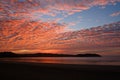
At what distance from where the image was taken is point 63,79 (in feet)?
44.1

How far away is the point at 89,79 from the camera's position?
13.6 metres

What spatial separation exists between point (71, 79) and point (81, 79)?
2.53 ft

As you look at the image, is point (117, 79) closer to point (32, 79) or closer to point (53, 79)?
point (53, 79)

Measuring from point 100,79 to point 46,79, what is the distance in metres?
4.19

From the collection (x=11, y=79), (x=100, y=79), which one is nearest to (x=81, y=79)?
(x=100, y=79)

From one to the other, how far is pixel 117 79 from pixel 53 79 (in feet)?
16.5

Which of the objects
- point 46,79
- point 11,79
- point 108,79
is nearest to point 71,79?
point 46,79

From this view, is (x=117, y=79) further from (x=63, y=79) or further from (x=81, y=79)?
(x=63, y=79)

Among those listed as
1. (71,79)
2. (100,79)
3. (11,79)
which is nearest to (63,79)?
(71,79)

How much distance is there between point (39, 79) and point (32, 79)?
53 centimetres

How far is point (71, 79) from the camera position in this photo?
13.5 metres

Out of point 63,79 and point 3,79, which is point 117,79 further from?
point 3,79

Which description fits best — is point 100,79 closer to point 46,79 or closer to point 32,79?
point 46,79

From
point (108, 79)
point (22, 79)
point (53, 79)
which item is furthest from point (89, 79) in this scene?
point (22, 79)
